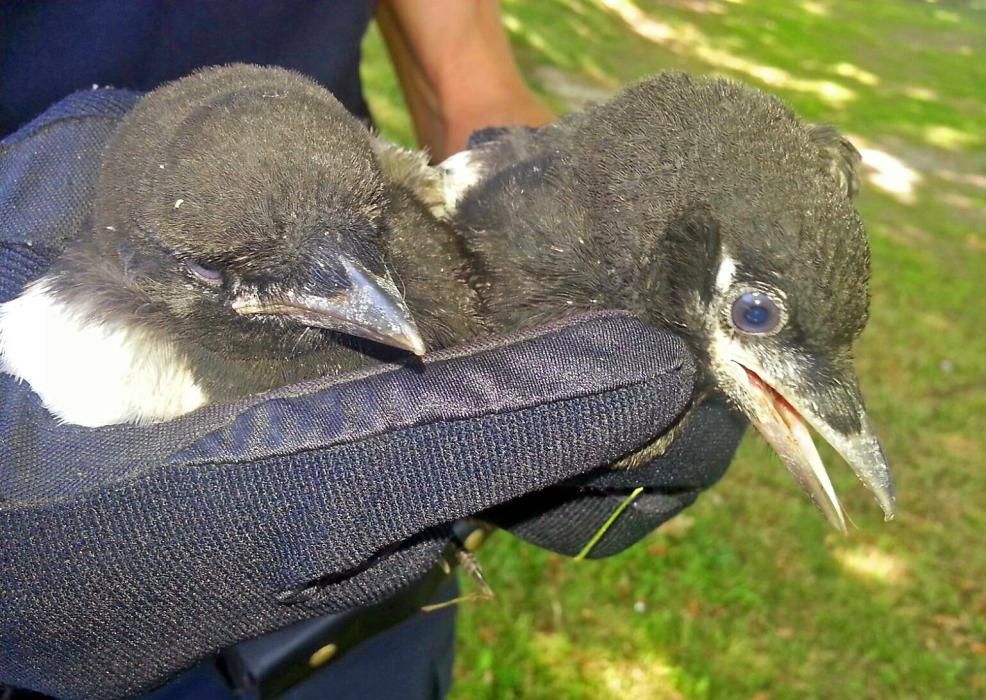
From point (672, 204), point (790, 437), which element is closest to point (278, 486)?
point (672, 204)

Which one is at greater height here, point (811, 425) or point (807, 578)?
point (811, 425)

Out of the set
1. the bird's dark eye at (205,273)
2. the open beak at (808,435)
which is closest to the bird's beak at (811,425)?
the open beak at (808,435)

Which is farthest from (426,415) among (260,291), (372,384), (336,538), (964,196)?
(964,196)

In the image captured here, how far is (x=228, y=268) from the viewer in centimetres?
183

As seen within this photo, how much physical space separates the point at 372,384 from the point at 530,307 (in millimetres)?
472

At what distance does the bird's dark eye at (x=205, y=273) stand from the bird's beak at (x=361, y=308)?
0.09 m

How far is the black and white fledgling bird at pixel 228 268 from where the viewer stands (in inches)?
69.6

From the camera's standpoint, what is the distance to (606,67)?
12.2 meters

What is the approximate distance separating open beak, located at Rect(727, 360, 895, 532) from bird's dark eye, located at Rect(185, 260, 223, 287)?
1.08 m

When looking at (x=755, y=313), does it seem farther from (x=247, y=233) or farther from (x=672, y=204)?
(x=247, y=233)

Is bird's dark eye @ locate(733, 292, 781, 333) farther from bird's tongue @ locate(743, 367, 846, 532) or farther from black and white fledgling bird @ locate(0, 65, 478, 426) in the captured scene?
black and white fledgling bird @ locate(0, 65, 478, 426)

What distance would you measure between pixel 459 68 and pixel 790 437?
72.7 inches

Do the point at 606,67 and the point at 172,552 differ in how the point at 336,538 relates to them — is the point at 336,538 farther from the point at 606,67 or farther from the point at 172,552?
the point at 606,67

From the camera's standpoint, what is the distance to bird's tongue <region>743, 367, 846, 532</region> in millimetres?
1940
